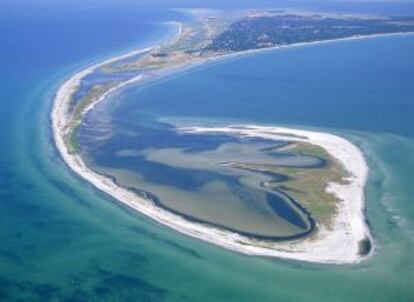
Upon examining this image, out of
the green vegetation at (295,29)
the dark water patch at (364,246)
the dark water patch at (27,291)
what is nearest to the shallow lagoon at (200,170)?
the dark water patch at (364,246)

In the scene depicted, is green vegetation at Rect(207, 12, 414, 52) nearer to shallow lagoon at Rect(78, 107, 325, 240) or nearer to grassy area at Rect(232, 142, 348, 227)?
shallow lagoon at Rect(78, 107, 325, 240)

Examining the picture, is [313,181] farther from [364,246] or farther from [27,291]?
[27,291]

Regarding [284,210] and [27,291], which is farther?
[284,210]

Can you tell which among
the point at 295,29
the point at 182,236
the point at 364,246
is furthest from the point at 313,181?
the point at 295,29

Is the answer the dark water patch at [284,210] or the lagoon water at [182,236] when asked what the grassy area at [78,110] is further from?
the dark water patch at [284,210]

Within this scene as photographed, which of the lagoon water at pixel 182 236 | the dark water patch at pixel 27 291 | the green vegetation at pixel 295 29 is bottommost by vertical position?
the dark water patch at pixel 27 291

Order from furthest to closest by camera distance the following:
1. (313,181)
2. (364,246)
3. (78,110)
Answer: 1. (78,110)
2. (313,181)
3. (364,246)

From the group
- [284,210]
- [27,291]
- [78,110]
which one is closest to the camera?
[27,291]

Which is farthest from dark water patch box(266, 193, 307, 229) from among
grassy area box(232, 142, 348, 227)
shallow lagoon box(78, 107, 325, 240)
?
grassy area box(232, 142, 348, 227)
